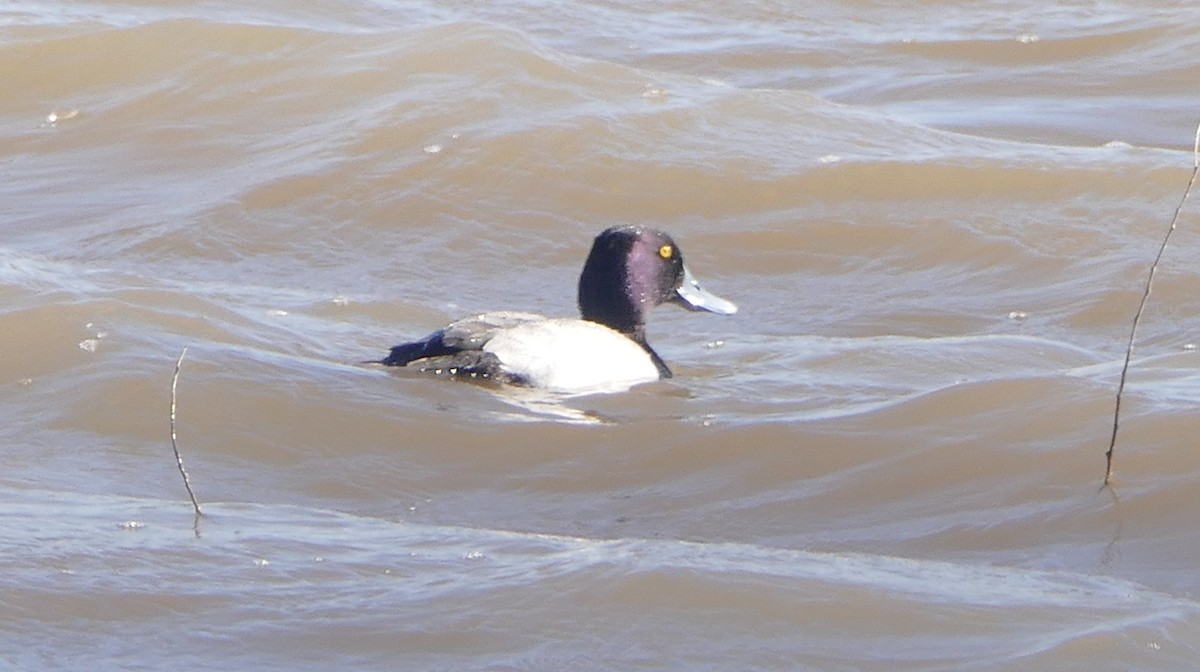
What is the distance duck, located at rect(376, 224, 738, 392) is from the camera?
7.26 m

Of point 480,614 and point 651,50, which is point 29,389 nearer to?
point 480,614

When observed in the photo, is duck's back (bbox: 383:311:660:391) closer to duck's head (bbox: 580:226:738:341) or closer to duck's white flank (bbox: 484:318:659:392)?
duck's white flank (bbox: 484:318:659:392)

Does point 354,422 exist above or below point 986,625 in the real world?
below

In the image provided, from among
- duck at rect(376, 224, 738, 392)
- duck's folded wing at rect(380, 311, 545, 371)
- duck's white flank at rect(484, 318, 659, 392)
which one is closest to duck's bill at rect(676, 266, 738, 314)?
duck at rect(376, 224, 738, 392)

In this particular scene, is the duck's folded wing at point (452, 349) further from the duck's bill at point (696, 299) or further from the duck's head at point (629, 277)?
the duck's bill at point (696, 299)

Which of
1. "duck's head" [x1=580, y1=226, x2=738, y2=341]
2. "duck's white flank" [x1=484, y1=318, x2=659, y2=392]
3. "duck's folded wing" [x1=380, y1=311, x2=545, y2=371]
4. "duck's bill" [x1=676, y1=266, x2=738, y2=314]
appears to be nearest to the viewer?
"duck's folded wing" [x1=380, y1=311, x2=545, y2=371]

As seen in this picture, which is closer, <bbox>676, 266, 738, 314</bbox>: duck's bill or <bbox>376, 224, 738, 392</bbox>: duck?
<bbox>376, 224, 738, 392</bbox>: duck

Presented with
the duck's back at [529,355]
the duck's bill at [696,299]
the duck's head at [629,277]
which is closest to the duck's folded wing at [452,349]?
the duck's back at [529,355]

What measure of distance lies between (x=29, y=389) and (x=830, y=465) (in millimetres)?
2642

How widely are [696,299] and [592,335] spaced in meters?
0.91

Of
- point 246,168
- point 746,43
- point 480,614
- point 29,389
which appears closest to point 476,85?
point 246,168

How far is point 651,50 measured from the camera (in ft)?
45.1

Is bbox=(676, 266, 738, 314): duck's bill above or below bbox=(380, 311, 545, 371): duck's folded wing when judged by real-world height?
below

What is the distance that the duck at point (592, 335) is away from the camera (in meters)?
7.26
